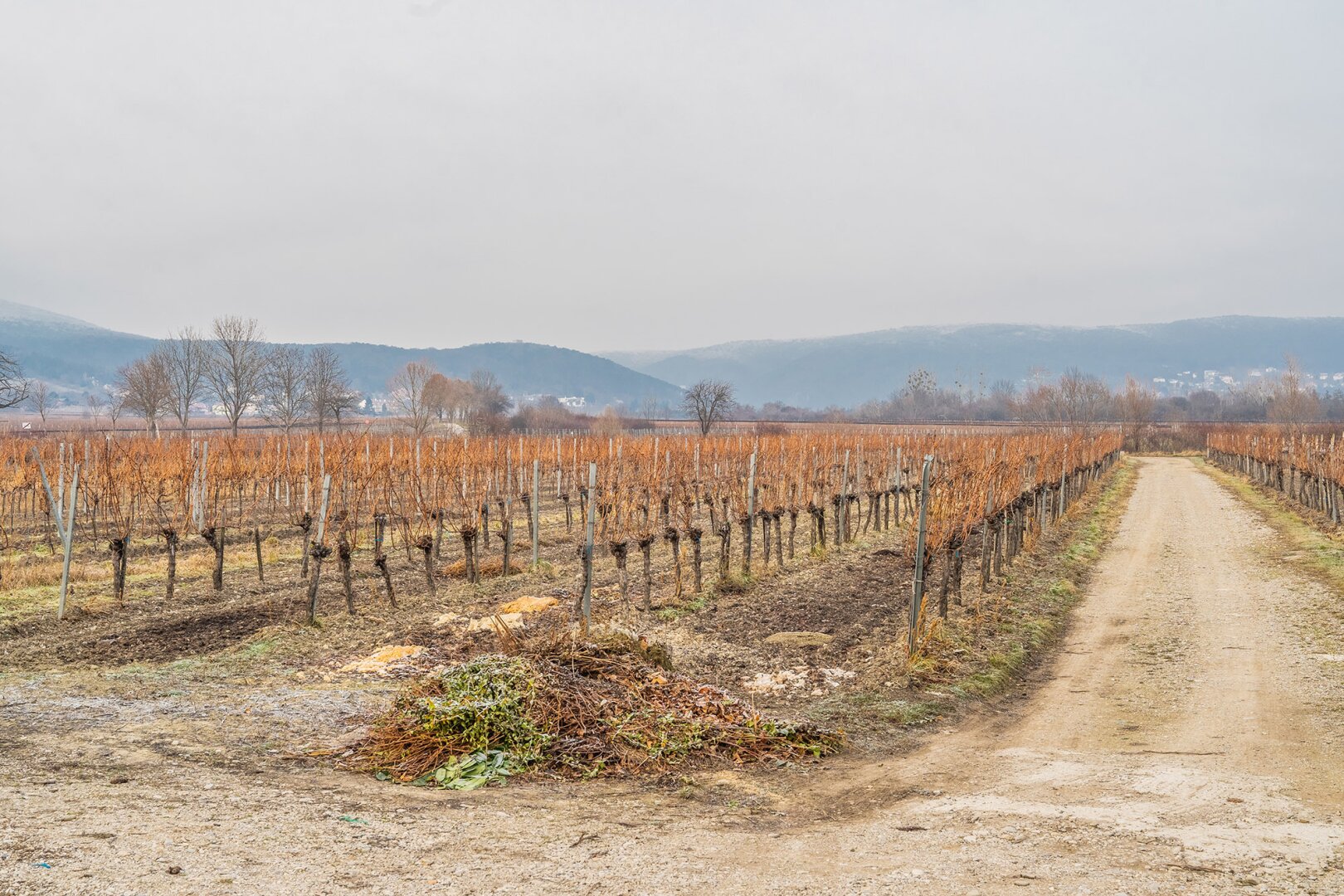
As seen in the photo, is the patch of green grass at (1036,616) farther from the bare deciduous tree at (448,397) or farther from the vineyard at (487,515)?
the bare deciduous tree at (448,397)

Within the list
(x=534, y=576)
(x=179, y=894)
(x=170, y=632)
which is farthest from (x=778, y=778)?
(x=534, y=576)

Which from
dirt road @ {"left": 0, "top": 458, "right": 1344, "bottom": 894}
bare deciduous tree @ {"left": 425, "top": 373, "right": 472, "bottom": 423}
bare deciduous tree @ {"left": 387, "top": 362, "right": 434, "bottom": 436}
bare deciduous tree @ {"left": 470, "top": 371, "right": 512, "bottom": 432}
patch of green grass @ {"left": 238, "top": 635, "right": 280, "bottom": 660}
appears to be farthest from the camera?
bare deciduous tree @ {"left": 425, "top": 373, "right": 472, "bottom": 423}

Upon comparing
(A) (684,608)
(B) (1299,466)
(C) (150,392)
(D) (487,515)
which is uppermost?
(C) (150,392)

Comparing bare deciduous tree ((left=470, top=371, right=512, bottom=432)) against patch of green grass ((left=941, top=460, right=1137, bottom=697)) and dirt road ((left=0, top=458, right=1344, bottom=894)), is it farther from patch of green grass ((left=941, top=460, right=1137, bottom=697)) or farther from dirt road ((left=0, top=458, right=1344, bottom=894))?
dirt road ((left=0, top=458, right=1344, bottom=894))

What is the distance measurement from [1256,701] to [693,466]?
24129 mm

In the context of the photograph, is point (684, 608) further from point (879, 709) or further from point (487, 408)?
point (487, 408)

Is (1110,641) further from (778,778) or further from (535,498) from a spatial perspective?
(535,498)

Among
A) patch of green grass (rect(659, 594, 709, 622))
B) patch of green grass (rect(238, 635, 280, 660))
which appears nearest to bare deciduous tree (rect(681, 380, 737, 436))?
patch of green grass (rect(659, 594, 709, 622))

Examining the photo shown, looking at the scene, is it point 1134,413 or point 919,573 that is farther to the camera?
point 1134,413

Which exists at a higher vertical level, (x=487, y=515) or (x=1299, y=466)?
(x=1299, y=466)

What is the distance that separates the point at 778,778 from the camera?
762 centimetres

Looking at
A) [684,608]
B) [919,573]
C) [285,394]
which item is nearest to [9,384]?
[684,608]

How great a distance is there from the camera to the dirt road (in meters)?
5.39

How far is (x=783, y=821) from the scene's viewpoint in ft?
21.7
